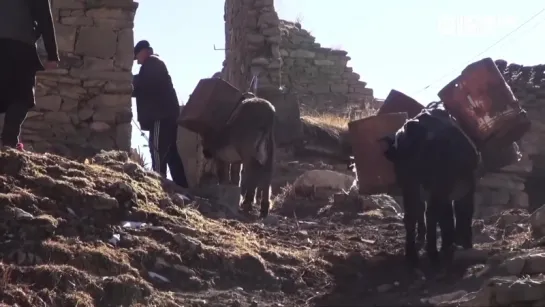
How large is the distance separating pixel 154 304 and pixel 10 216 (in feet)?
3.44

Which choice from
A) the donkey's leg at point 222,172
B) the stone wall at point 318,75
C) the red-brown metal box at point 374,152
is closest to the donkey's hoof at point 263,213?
the donkey's leg at point 222,172

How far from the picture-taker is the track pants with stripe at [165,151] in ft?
31.7

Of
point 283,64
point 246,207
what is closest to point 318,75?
point 283,64

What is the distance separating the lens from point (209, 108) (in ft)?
30.4

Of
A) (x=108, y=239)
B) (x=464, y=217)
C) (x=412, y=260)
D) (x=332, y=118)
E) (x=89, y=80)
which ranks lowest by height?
(x=412, y=260)

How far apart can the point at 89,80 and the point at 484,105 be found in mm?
3820

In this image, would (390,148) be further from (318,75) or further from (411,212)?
(318,75)

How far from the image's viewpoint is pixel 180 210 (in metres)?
6.96

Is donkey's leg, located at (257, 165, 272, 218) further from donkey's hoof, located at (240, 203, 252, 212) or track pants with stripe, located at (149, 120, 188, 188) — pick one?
track pants with stripe, located at (149, 120, 188, 188)

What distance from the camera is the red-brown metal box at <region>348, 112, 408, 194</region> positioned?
7.94 metres

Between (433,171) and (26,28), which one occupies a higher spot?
(26,28)

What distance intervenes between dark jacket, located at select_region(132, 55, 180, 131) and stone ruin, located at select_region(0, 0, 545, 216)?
0.45 m

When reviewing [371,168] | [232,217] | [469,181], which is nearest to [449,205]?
[469,181]

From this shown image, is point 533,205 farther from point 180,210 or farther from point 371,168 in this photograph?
point 180,210
